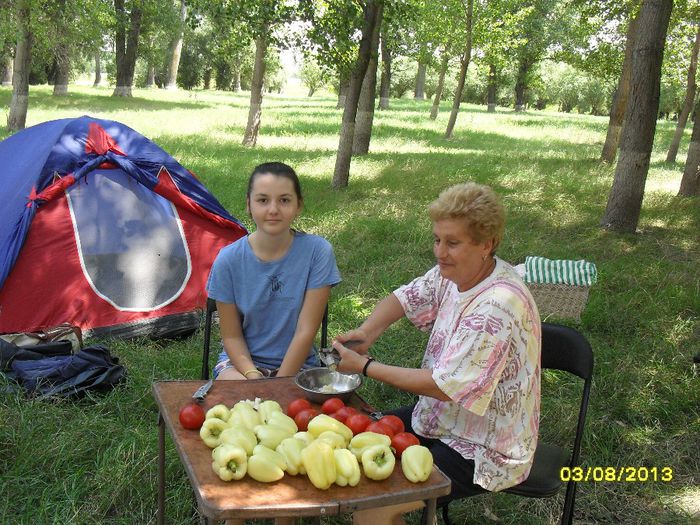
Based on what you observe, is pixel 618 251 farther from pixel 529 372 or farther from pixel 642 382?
pixel 529 372

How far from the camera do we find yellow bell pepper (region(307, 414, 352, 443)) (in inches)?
69.9

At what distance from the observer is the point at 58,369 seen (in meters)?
3.67

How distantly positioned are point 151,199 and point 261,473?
3.78m

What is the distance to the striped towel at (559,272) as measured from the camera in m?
4.62

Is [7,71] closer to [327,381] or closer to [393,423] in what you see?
[327,381]

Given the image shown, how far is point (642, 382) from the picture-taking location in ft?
12.9

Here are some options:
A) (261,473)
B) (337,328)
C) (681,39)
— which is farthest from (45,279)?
(681,39)

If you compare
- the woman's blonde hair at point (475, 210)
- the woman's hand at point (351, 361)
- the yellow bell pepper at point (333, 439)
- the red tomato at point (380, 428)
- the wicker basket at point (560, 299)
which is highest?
the woman's blonde hair at point (475, 210)

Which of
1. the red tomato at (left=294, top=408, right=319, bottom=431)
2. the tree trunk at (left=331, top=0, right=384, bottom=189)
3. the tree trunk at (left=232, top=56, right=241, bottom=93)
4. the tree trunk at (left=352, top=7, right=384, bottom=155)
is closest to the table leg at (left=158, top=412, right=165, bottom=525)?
the red tomato at (left=294, top=408, right=319, bottom=431)

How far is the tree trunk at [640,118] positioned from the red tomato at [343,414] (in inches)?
229

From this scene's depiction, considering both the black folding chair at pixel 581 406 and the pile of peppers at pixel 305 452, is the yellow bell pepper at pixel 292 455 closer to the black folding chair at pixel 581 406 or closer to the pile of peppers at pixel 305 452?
the pile of peppers at pixel 305 452

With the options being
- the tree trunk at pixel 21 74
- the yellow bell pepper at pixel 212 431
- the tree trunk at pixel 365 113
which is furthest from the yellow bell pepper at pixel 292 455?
the tree trunk at pixel 21 74

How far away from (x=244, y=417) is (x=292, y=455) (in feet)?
0.84

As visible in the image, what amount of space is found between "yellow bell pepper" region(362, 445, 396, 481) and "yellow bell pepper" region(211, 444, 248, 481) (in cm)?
31
